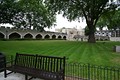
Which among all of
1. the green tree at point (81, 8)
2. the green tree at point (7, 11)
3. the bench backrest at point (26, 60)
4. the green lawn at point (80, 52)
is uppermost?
the green tree at point (81, 8)

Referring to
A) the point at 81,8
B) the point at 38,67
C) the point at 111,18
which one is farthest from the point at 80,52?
the point at 111,18

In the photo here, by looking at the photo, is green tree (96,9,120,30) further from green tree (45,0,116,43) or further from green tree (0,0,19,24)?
green tree (0,0,19,24)

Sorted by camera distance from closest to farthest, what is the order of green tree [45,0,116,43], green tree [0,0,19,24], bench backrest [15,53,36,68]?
bench backrest [15,53,36,68] → green tree [0,0,19,24] → green tree [45,0,116,43]

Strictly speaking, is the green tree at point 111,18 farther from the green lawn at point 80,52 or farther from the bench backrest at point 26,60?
the bench backrest at point 26,60

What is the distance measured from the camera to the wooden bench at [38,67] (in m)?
5.76

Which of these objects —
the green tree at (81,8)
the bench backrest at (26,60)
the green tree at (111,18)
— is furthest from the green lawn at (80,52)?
the green tree at (111,18)

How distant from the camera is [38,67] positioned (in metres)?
6.89

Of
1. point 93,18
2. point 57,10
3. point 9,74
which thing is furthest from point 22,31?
point 9,74

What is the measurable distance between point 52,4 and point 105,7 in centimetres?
1194

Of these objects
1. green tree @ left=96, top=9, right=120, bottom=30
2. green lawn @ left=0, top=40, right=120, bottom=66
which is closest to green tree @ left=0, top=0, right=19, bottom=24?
green lawn @ left=0, top=40, right=120, bottom=66

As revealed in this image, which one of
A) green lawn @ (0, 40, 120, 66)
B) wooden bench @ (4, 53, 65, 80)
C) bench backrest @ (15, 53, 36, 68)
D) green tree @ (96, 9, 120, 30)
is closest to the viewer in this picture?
wooden bench @ (4, 53, 65, 80)

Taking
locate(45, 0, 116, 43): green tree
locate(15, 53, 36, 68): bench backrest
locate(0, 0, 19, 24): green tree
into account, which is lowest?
locate(15, 53, 36, 68): bench backrest

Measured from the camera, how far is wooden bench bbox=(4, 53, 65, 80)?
576 centimetres

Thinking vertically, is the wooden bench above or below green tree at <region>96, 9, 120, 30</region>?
below
